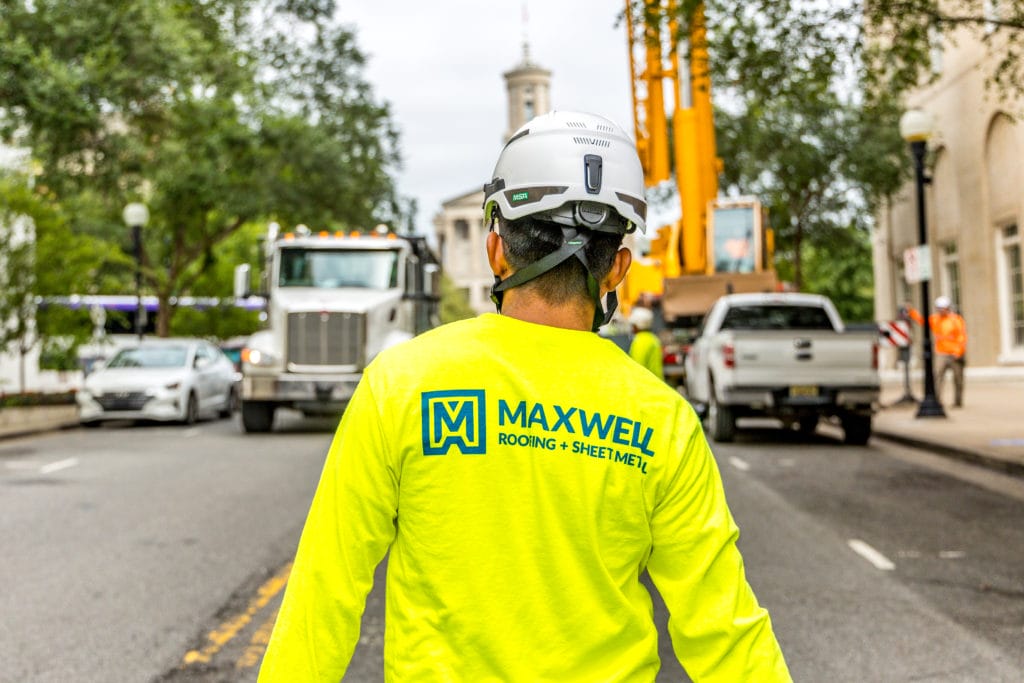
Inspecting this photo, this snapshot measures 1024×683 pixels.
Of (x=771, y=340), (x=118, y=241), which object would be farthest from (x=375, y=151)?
A: (x=771, y=340)

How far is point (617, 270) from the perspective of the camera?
6.99 ft

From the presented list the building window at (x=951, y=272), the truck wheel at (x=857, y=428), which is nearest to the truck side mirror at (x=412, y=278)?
the truck wheel at (x=857, y=428)

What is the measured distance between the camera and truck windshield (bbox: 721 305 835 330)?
55.9 feet

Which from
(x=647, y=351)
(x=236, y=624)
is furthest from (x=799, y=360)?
(x=236, y=624)

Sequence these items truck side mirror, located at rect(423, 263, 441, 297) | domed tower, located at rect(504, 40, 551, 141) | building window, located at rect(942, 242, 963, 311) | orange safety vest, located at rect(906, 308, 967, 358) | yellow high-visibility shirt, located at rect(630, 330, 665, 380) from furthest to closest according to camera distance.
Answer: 1. domed tower, located at rect(504, 40, 551, 141)
2. building window, located at rect(942, 242, 963, 311)
3. orange safety vest, located at rect(906, 308, 967, 358)
4. truck side mirror, located at rect(423, 263, 441, 297)
5. yellow high-visibility shirt, located at rect(630, 330, 665, 380)

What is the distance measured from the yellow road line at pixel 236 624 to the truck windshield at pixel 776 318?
10.6 meters

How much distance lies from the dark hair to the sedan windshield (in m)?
20.8

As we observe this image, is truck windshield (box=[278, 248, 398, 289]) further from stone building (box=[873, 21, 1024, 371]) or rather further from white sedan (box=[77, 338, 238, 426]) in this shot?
stone building (box=[873, 21, 1024, 371])

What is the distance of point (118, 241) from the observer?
116 ft

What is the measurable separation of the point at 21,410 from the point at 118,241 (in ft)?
38.7

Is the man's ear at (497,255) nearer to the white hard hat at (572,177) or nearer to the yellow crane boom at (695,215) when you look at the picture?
the white hard hat at (572,177)

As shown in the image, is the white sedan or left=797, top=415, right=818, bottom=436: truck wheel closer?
left=797, top=415, right=818, bottom=436: truck wheel

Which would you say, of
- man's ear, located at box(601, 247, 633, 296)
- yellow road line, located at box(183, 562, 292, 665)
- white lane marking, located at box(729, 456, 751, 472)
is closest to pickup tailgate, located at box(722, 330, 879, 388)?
white lane marking, located at box(729, 456, 751, 472)

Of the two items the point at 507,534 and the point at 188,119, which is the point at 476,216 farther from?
the point at 507,534
